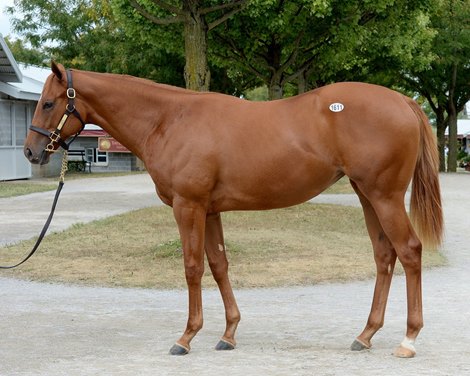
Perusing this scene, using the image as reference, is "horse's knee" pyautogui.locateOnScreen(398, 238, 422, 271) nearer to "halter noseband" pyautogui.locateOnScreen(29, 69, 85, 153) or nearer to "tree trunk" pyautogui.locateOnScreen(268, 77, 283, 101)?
"halter noseband" pyautogui.locateOnScreen(29, 69, 85, 153)

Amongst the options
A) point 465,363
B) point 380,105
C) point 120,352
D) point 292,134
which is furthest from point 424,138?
point 120,352

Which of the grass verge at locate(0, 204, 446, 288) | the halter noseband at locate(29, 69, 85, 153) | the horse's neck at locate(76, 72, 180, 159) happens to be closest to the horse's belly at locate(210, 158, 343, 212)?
the horse's neck at locate(76, 72, 180, 159)

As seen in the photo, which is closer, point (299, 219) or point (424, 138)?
point (424, 138)

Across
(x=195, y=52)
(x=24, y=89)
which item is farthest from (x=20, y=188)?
(x=195, y=52)

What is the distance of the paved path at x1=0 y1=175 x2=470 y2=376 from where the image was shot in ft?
20.3

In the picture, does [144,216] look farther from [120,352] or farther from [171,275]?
[120,352]

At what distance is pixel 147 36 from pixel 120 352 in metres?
13.0

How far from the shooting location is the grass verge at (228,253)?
1032 centimetres

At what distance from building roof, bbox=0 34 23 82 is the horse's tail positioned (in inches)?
850

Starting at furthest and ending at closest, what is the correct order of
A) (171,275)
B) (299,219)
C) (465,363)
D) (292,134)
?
1. (299,219)
2. (171,275)
3. (292,134)
4. (465,363)

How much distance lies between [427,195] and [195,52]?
662 cm

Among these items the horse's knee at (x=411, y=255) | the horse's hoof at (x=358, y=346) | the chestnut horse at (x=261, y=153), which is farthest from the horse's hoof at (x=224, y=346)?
the horse's knee at (x=411, y=255)

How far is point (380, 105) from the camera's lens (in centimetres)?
651

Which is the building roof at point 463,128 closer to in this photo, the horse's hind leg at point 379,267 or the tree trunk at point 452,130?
the tree trunk at point 452,130
